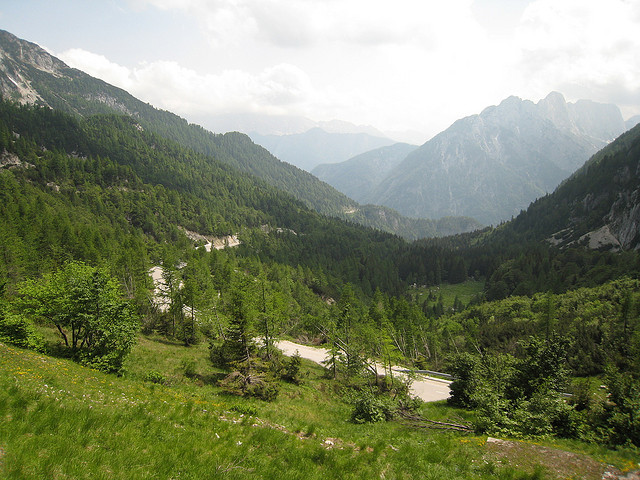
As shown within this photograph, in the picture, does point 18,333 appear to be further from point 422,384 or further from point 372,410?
point 422,384

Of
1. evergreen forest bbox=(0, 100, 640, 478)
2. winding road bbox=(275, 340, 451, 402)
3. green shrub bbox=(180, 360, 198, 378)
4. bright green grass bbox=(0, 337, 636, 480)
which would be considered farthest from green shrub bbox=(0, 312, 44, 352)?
winding road bbox=(275, 340, 451, 402)

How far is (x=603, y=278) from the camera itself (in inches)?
3991

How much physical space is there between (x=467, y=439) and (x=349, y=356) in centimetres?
2246

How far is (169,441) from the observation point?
10.7m

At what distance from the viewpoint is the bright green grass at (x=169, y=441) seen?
25.9ft

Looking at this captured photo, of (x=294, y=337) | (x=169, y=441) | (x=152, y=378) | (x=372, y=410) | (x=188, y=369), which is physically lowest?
(x=294, y=337)

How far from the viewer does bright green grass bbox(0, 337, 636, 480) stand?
789 cm

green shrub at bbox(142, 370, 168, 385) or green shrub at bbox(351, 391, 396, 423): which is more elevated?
green shrub at bbox(142, 370, 168, 385)

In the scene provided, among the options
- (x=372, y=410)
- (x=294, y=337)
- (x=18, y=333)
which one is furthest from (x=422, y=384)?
(x=18, y=333)

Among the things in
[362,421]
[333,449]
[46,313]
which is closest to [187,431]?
[333,449]

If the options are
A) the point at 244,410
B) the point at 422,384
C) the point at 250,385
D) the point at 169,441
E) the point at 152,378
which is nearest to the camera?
the point at 169,441

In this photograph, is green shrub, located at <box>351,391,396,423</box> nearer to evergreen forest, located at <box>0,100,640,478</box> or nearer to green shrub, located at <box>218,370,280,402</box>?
evergreen forest, located at <box>0,100,640,478</box>

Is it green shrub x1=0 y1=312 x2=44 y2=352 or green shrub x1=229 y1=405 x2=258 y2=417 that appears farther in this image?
green shrub x1=0 y1=312 x2=44 y2=352

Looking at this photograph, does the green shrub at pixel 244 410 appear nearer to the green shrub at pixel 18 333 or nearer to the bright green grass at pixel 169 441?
the bright green grass at pixel 169 441
